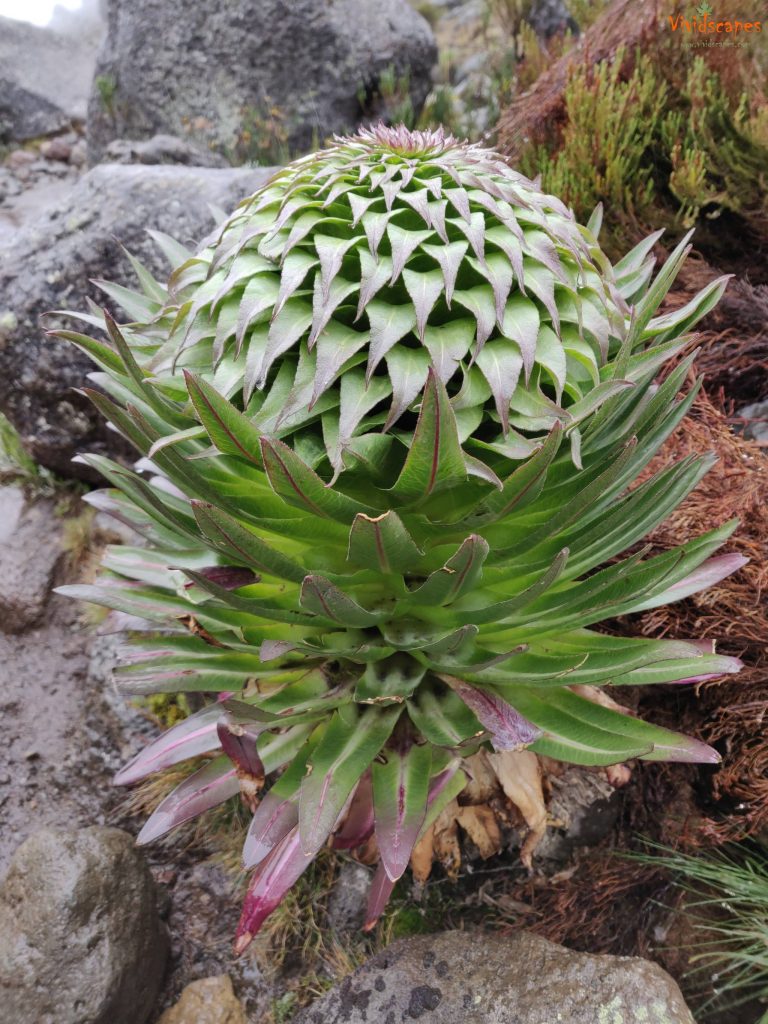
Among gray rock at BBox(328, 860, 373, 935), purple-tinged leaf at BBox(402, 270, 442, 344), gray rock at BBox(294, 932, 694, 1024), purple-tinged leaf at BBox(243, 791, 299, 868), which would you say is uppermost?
purple-tinged leaf at BBox(402, 270, 442, 344)

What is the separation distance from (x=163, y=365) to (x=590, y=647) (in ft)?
3.71

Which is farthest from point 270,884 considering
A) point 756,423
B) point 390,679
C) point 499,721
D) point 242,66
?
point 242,66

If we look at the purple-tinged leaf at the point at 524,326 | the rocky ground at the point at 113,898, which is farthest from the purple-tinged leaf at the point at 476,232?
the rocky ground at the point at 113,898

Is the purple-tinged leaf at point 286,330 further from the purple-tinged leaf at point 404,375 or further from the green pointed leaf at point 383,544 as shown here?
the green pointed leaf at point 383,544

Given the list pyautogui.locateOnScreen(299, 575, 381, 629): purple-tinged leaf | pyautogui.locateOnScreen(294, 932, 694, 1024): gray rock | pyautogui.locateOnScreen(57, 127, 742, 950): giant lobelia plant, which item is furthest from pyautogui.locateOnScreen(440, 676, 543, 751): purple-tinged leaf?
pyautogui.locateOnScreen(294, 932, 694, 1024): gray rock

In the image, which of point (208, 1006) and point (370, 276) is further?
point (208, 1006)

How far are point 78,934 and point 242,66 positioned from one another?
6.17 metres

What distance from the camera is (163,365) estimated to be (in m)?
1.47

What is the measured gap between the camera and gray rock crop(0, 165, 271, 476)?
291 centimetres

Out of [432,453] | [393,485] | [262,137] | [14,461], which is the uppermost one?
[432,453]

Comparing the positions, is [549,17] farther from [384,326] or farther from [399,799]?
[399,799]

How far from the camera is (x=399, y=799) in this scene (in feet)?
4.72

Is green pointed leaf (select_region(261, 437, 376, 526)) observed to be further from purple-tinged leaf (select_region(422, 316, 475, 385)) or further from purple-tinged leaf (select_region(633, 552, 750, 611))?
purple-tinged leaf (select_region(633, 552, 750, 611))

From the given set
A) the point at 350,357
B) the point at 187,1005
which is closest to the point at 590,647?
the point at 350,357
